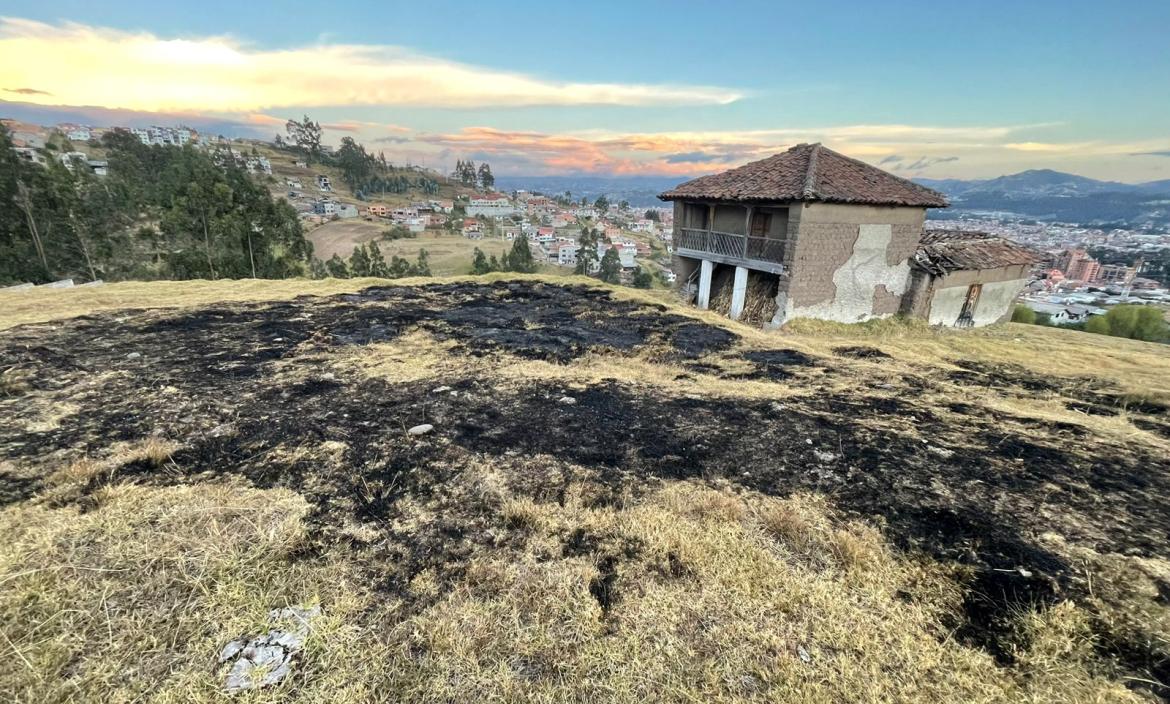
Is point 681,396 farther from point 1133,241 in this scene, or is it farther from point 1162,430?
point 1133,241

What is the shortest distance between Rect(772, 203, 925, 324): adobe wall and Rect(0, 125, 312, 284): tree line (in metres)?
29.0

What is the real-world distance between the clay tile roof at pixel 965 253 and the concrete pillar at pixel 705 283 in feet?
23.1

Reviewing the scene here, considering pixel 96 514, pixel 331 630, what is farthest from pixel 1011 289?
pixel 96 514

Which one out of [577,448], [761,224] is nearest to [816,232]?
[761,224]

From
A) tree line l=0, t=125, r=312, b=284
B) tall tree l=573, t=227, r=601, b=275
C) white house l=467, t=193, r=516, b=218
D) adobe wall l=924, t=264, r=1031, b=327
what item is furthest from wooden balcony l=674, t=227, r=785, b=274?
white house l=467, t=193, r=516, b=218

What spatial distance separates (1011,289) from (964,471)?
20.8 m

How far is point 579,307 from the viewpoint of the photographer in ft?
43.9

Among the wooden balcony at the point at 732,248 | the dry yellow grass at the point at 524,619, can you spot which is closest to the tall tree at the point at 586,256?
the wooden balcony at the point at 732,248

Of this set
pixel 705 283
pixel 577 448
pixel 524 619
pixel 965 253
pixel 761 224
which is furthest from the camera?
pixel 705 283

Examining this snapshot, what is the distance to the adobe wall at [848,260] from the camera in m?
13.9

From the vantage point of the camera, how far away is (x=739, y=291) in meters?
16.6

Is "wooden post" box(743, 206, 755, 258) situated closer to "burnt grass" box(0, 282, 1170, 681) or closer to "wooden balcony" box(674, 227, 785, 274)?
"wooden balcony" box(674, 227, 785, 274)

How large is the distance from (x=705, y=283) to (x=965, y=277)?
9.83m

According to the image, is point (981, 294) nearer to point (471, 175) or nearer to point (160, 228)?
point (160, 228)
